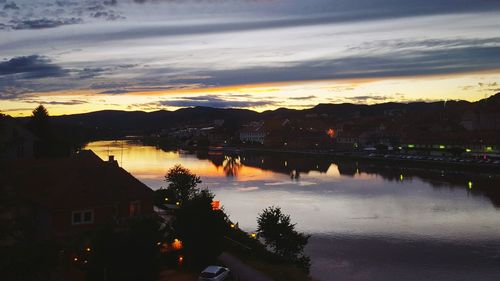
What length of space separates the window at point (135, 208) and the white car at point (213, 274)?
1888mm

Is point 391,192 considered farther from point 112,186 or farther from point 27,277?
point 27,277

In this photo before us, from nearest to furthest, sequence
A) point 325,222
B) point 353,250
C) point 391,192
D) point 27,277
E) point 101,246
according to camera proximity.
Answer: point 27,277 → point 101,246 → point 353,250 → point 325,222 → point 391,192

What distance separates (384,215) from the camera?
1680 cm

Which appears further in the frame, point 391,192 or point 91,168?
point 391,192

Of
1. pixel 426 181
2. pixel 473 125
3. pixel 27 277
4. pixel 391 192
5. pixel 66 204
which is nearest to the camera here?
pixel 27 277

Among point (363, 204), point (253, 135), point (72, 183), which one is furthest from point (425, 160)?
point (253, 135)

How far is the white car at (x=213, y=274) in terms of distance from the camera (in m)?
7.07

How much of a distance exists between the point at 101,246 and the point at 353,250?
805 cm

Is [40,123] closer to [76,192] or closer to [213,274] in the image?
[76,192]

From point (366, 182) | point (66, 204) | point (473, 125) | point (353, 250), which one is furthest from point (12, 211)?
point (473, 125)

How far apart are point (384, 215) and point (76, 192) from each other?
11.5 m

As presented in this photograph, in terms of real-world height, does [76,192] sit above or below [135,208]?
above

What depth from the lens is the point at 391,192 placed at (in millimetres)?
22438

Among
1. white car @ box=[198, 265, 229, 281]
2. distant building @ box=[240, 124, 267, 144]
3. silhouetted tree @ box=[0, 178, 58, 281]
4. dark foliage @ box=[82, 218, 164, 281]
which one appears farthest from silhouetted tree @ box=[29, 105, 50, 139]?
distant building @ box=[240, 124, 267, 144]
